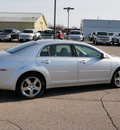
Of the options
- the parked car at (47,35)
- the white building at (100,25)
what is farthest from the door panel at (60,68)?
the white building at (100,25)

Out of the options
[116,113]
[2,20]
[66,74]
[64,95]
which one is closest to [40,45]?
[66,74]

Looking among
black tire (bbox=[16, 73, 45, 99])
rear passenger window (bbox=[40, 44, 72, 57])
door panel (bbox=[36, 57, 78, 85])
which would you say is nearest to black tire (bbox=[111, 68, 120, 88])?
door panel (bbox=[36, 57, 78, 85])

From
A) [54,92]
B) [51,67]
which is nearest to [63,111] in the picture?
[51,67]

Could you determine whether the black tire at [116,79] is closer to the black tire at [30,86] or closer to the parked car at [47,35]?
the black tire at [30,86]

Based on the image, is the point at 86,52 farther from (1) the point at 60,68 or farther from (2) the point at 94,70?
(1) the point at 60,68

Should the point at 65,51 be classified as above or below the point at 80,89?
above

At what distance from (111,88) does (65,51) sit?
200 centimetres

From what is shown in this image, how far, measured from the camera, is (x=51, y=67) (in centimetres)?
491

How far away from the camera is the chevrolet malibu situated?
460cm

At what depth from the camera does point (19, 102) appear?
15.1ft

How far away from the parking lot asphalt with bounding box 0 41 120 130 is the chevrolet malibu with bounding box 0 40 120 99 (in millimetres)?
340

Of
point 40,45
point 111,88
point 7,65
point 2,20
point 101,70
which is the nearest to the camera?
point 7,65

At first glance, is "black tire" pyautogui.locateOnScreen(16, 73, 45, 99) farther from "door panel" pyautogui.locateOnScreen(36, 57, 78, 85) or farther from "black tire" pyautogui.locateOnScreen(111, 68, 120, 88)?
"black tire" pyautogui.locateOnScreen(111, 68, 120, 88)

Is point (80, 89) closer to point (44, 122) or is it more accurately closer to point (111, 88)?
point (111, 88)
